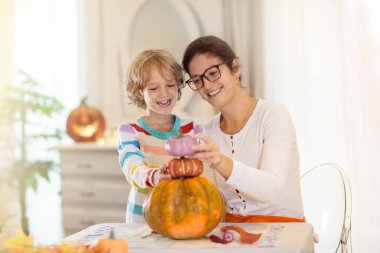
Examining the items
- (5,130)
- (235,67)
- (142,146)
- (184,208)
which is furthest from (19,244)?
(5,130)

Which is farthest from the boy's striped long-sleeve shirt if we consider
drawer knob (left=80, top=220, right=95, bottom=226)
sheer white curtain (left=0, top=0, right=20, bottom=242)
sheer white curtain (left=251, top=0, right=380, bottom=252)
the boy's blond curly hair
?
sheer white curtain (left=0, top=0, right=20, bottom=242)

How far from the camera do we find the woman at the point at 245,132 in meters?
1.85

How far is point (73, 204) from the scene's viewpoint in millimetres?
4102

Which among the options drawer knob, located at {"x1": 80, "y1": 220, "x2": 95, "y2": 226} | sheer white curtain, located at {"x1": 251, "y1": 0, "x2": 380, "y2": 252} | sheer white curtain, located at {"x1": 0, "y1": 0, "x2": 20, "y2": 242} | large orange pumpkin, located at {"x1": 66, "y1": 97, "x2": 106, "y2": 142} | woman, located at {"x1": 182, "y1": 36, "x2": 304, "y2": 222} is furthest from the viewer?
sheer white curtain, located at {"x1": 0, "y1": 0, "x2": 20, "y2": 242}

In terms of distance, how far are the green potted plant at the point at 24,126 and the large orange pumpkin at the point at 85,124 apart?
40cm

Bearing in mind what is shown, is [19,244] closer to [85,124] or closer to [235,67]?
[235,67]

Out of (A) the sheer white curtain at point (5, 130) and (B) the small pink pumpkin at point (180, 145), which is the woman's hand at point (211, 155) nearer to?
(B) the small pink pumpkin at point (180, 145)

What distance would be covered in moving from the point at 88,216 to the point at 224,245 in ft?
8.90

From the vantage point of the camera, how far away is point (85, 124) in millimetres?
4113

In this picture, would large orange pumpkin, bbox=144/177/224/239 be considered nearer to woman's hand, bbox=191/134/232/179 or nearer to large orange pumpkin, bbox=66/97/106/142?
woman's hand, bbox=191/134/232/179

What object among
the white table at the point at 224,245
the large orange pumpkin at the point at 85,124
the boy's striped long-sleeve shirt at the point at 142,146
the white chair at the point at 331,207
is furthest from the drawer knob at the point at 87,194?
the white table at the point at 224,245

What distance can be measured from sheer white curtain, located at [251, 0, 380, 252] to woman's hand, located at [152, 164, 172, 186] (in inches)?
76.4

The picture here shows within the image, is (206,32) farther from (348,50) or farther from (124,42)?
(348,50)

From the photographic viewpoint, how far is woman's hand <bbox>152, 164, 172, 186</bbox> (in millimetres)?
1519
